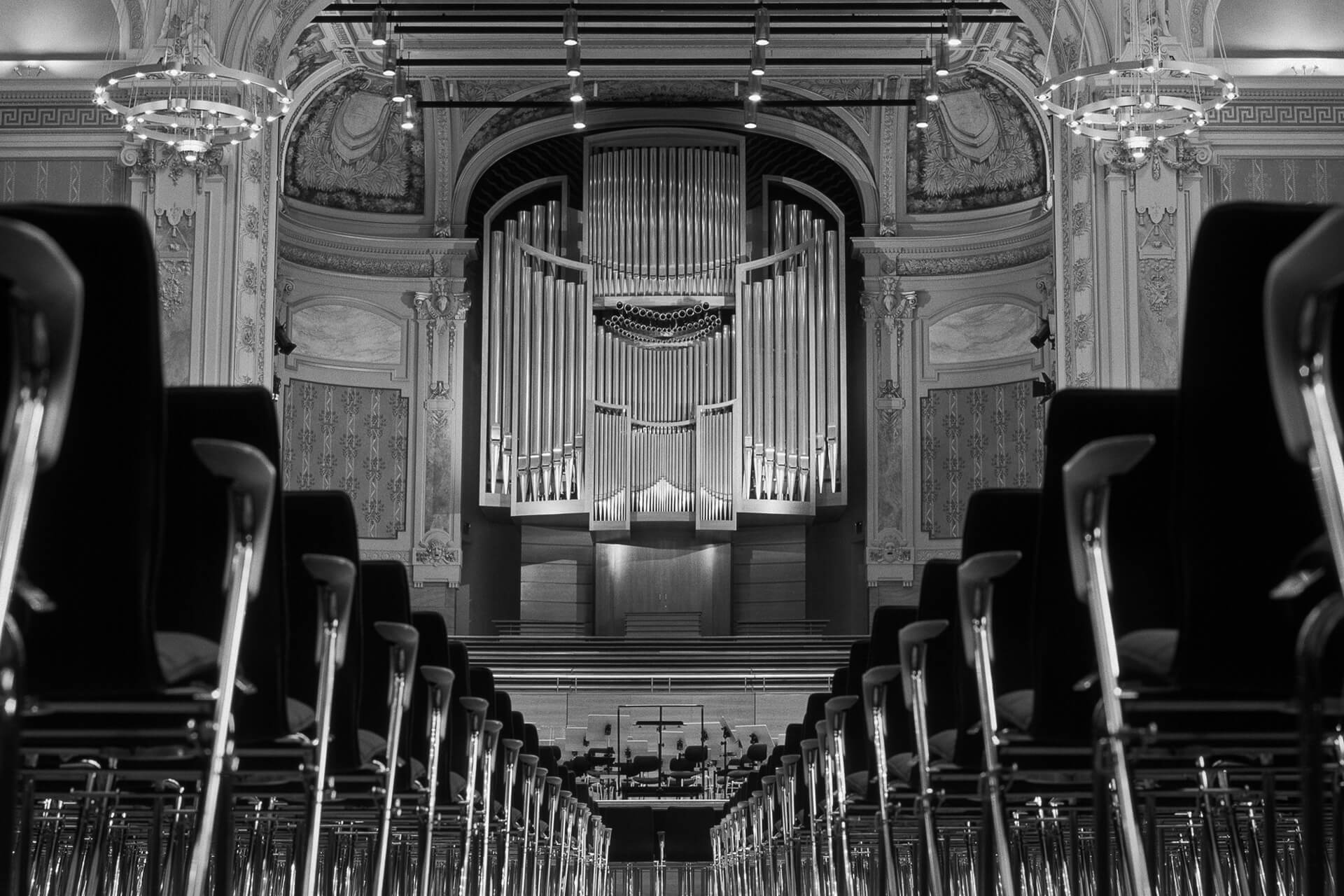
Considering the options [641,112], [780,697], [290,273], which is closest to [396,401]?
[290,273]

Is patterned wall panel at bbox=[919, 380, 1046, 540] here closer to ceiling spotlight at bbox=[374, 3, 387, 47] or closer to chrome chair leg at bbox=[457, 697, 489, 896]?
ceiling spotlight at bbox=[374, 3, 387, 47]

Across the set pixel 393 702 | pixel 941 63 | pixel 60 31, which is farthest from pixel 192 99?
pixel 393 702

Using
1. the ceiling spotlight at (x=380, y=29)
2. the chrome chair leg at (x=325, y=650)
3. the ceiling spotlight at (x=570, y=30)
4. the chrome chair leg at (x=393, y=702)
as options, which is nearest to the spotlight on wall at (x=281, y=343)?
the ceiling spotlight at (x=380, y=29)

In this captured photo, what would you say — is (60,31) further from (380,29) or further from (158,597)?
(158,597)

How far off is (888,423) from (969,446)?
851 mm

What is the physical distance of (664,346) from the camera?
17.9m

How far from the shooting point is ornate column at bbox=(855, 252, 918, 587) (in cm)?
1691

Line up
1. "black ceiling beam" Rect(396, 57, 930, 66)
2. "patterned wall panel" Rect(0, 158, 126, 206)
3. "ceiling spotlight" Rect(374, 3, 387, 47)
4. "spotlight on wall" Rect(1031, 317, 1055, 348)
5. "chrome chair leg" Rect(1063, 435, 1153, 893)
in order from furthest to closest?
"spotlight on wall" Rect(1031, 317, 1055, 348) → "black ceiling beam" Rect(396, 57, 930, 66) → "ceiling spotlight" Rect(374, 3, 387, 47) → "patterned wall panel" Rect(0, 158, 126, 206) → "chrome chair leg" Rect(1063, 435, 1153, 893)

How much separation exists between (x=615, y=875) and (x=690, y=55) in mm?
6912

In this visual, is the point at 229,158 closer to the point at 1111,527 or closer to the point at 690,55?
the point at 690,55

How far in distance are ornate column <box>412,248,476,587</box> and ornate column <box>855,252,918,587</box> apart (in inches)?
157

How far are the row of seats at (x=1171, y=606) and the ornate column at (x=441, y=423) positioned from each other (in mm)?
12381

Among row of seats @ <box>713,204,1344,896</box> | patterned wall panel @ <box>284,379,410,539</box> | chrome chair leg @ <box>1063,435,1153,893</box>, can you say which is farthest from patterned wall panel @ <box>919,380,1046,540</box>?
chrome chair leg @ <box>1063,435,1153,893</box>

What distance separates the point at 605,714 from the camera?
47.2 ft
